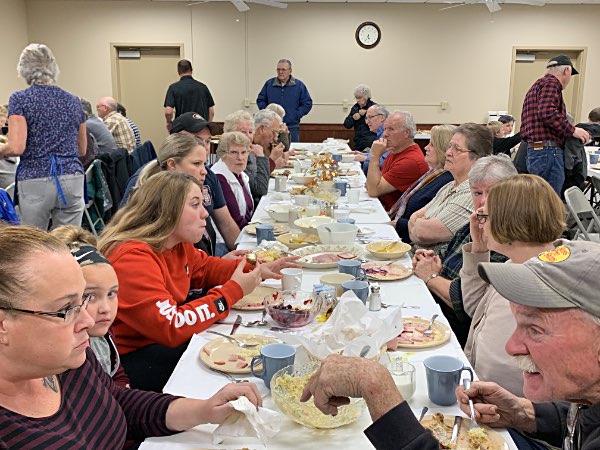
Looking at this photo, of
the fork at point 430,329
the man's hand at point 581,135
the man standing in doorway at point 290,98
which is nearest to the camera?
the fork at point 430,329

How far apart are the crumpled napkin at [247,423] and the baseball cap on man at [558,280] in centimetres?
60

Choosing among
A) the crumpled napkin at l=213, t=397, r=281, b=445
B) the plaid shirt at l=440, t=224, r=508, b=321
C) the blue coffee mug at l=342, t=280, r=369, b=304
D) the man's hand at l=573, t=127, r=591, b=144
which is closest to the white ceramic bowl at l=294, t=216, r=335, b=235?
the plaid shirt at l=440, t=224, r=508, b=321

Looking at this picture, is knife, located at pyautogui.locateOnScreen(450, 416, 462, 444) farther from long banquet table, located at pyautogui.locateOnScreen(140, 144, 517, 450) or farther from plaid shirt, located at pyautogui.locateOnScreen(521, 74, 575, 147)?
plaid shirt, located at pyautogui.locateOnScreen(521, 74, 575, 147)

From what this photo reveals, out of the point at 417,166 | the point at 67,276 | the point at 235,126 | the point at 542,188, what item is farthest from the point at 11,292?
the point at 235,126

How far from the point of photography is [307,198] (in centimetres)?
398

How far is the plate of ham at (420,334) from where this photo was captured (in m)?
1.90

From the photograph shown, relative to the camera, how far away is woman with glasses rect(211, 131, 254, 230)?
3.95 meters

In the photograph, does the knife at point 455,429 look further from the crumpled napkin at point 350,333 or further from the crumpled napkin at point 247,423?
the crumpled napkin at point 247,423

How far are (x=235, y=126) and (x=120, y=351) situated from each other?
10.7ft

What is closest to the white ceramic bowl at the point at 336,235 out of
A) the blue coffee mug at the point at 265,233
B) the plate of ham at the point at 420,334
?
the blue coffee mug at the point at 265,233

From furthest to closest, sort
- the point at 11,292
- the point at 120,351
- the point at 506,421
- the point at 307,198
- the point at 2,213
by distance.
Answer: the point at 307,198 → the point at 2,213 → the point at 120,351 → the point at 506,421 → the point at 11,292

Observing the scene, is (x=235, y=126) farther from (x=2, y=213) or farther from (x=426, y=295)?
(x=426, y=295)

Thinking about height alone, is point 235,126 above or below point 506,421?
above

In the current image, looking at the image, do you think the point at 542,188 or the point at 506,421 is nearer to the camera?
the point at 506,421
